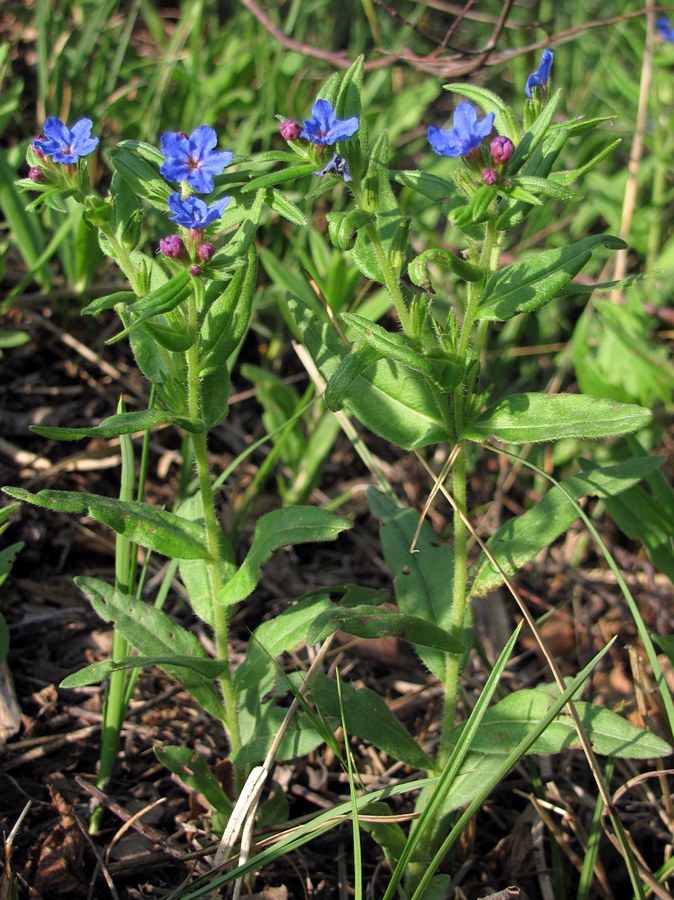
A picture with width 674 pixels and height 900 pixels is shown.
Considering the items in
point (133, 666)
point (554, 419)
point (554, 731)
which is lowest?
point (554, 731)

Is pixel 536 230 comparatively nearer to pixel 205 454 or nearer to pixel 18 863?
pixel 205 454

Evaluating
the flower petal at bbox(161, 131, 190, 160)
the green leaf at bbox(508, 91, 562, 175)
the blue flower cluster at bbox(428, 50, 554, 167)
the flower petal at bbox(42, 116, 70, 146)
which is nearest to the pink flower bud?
the blue flower cluster at bbox(428, 50, 554, 167)

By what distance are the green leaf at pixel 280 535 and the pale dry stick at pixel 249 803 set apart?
271 mm

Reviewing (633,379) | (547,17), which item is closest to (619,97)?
(547,17)

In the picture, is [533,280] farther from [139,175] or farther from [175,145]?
[139,175]

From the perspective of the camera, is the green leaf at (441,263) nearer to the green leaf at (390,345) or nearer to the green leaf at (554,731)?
the green leaf at (390,345)

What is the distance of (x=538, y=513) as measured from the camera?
8.83 ft

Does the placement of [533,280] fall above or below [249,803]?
above

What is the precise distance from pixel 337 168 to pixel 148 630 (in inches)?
56.2

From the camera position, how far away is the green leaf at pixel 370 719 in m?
2.55

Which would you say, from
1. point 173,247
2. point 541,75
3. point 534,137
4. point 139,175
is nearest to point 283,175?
point 173,247

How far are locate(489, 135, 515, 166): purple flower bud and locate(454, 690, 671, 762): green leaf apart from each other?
147cm

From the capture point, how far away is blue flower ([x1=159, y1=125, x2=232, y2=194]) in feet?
6.98

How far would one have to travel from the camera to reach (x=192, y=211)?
84.0 inches
